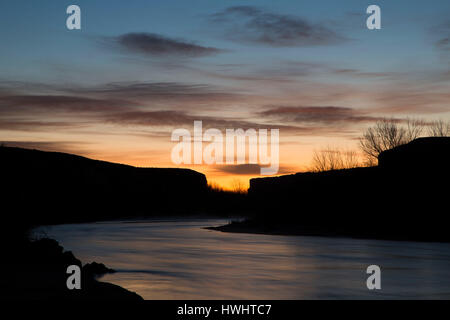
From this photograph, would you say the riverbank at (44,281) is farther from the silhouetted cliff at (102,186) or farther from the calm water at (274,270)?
the silhouetted cliff at (102,186)

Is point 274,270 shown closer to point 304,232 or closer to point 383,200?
point 383,200

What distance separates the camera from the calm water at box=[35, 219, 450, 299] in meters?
18.5

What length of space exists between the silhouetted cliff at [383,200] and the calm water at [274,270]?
8915mm

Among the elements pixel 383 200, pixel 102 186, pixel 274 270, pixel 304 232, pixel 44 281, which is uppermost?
pixel 102 186

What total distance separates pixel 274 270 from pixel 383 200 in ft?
95.1

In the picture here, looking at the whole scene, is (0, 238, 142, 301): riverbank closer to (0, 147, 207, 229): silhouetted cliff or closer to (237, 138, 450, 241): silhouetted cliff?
(237, 138, 450, 241): silhouetted cliff

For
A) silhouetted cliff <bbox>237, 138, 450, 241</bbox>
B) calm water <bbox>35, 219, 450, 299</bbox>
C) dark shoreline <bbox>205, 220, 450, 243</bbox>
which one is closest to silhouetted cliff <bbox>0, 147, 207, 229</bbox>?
dark shoreline <bbox>205, 220, 450, 243</bbox>

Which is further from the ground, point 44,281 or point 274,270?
point 44,281

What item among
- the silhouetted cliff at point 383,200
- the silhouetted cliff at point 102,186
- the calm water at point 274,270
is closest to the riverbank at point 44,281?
the calm water at point 274,270

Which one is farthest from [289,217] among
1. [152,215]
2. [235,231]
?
[152,215]

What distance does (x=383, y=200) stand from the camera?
168 feet

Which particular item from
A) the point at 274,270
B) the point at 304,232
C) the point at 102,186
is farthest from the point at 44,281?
the point at 102,186

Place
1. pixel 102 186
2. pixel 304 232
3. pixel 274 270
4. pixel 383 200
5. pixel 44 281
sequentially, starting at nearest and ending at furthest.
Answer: pixel 44 281
pixel 274 270
pixel 383 200
pixel 304 232
pixel 102 186
